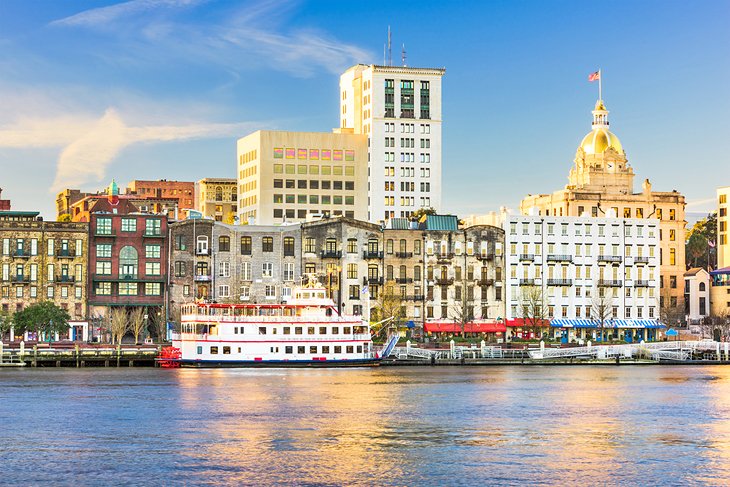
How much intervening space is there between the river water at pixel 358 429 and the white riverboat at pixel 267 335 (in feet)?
15.7

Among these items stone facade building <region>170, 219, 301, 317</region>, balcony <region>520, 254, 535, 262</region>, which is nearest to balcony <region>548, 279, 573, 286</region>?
balcony <region>520, 254, 535, 262</region>

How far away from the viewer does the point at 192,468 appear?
71688mm

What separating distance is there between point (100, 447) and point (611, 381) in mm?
61399

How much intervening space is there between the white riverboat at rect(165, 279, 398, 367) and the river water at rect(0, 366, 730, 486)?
4787mm

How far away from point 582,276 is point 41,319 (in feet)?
221

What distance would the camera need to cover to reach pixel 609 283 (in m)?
181

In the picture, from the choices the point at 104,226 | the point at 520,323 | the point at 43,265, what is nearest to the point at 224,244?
the point at 104,226

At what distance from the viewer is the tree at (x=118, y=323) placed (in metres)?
157

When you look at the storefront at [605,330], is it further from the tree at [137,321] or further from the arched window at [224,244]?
the tree at [137,321]

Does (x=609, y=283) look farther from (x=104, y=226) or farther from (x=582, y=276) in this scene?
(x=104, y=226)

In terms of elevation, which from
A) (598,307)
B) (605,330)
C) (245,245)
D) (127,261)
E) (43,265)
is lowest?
(605,330)

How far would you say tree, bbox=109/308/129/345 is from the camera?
157 metres

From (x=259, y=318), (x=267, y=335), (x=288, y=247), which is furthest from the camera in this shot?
(x=288, y=247)

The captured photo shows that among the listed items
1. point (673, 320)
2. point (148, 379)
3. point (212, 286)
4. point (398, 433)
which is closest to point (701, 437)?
point (398, 433)
